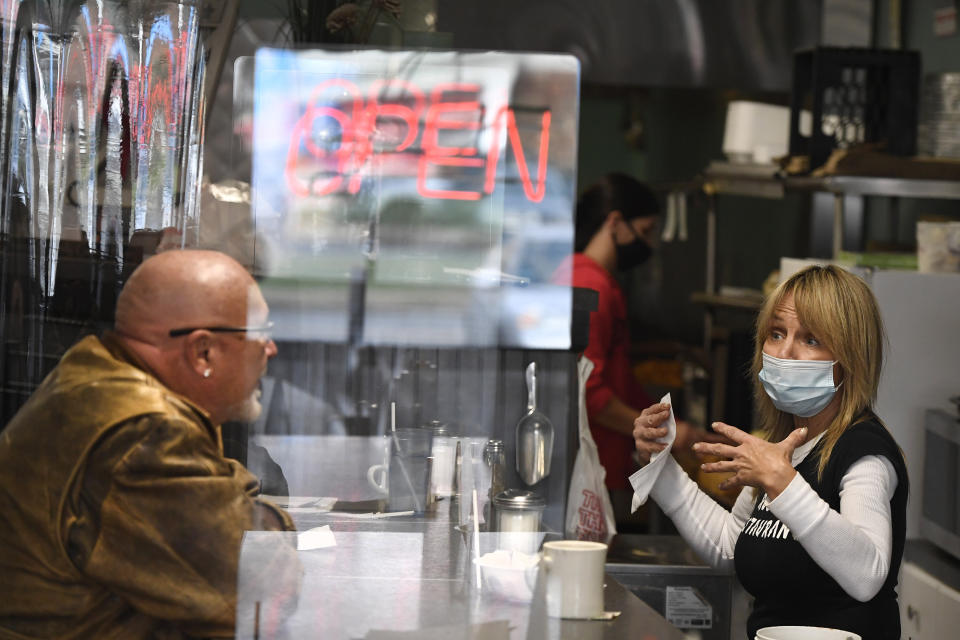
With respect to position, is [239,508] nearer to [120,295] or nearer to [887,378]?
[120,295]

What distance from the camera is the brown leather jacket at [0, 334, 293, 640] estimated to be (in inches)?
52.1

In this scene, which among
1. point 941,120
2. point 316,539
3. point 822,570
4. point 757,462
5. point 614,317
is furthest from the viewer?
point 941,120

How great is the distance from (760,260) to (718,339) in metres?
0.92

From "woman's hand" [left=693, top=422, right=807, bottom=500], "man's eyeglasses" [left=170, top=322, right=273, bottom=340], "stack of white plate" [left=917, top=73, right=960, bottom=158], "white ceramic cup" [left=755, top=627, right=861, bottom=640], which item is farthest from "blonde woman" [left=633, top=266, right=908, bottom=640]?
"stack of white plate" [left=917, top=73, right=960, bottom=158]

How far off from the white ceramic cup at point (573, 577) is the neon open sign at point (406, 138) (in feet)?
1.57

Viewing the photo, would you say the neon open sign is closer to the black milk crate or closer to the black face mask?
the black face mask

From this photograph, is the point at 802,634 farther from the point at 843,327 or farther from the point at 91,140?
the point at 91,140

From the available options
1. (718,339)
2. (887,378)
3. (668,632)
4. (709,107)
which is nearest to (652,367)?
(718,339)

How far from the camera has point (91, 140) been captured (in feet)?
4.94

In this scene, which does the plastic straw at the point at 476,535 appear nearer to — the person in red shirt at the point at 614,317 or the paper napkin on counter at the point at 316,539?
the paper napkin on counter at the point at 316,539

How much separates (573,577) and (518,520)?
103 millimetres

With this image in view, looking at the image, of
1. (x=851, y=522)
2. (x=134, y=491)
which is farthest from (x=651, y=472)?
(x=134, y=491)

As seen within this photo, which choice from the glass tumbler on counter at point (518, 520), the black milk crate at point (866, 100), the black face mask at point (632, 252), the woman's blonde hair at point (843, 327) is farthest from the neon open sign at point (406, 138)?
the black milk crate at point (866, 100)

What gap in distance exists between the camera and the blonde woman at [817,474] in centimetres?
172
